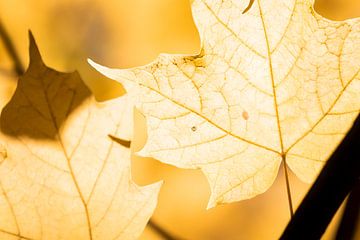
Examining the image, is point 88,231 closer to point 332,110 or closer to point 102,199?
point 102,199

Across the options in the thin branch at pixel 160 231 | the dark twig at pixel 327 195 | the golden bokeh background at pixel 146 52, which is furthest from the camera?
the golden bokeh background at pixel 146 52

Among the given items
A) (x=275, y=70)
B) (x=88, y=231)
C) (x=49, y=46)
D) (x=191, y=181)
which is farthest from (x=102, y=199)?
(x=49, y=46)

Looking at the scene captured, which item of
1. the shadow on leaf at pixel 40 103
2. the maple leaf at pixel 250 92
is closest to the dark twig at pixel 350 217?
the maple leaf at pixel 250 92

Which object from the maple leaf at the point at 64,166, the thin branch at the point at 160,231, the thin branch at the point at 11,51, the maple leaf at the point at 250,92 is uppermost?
the maple leaf at the point at 250,92

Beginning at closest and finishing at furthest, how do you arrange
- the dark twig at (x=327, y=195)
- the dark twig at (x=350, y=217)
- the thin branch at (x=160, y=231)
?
the dark twig at (x=327, y=195)
the dark twig at (x=350, y=217)
the thin branch at (x=160, y=231)

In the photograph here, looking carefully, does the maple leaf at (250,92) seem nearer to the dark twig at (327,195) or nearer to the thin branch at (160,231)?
the dark twig at (327,195)

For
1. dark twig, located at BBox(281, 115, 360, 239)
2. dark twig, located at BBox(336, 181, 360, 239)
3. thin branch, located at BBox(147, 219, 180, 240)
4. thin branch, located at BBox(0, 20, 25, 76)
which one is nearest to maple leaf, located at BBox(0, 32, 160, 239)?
dark twig, located at BBox(281, 115, 360, 239)

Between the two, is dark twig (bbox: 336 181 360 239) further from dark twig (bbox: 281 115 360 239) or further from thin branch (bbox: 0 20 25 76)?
thin branch (bbox: 0 20 25 76)
